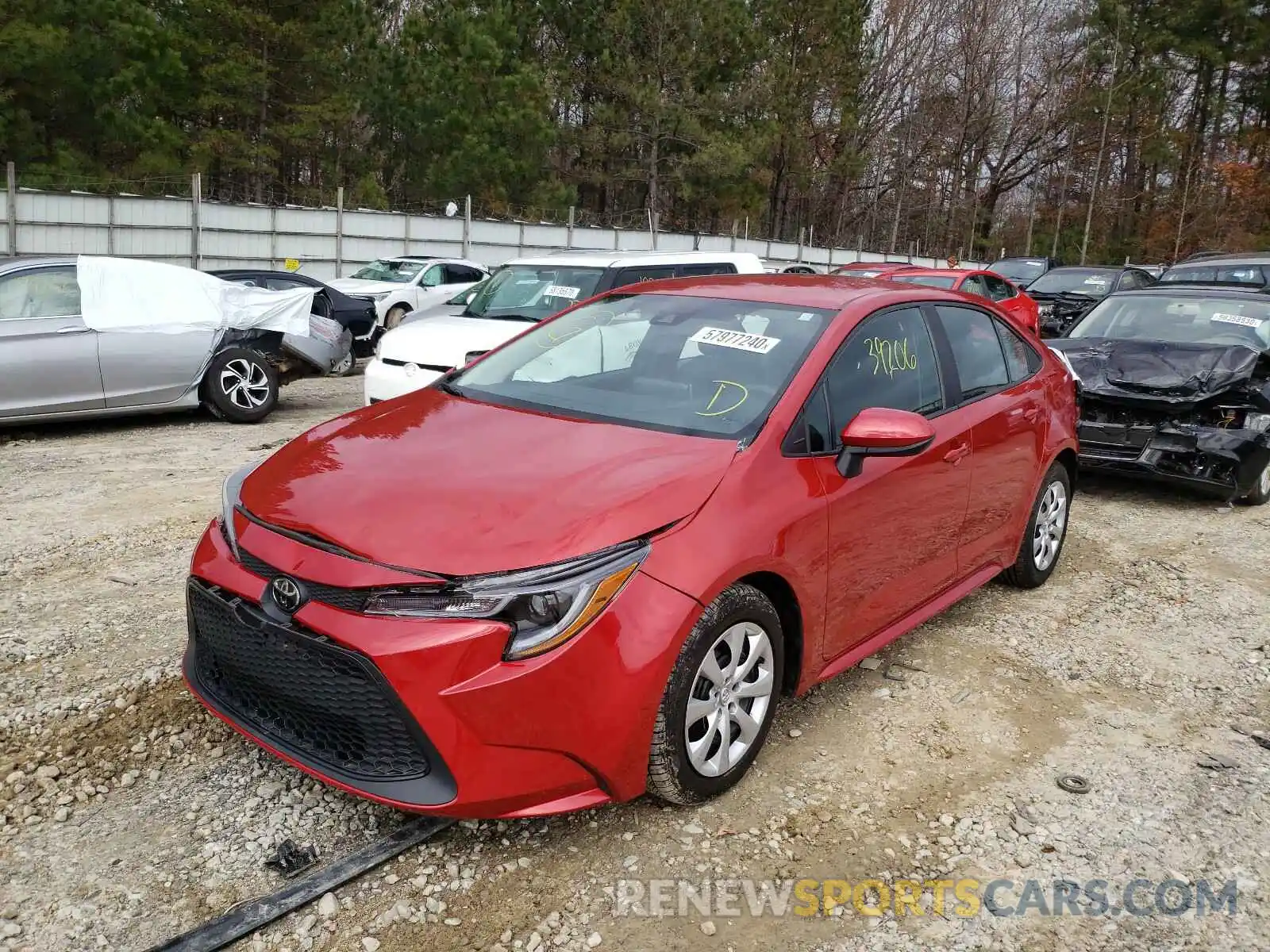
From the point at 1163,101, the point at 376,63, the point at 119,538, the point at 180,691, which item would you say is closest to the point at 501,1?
the point at 376,63

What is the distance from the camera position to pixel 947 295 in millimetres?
4465

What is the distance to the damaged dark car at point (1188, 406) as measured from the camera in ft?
22.5

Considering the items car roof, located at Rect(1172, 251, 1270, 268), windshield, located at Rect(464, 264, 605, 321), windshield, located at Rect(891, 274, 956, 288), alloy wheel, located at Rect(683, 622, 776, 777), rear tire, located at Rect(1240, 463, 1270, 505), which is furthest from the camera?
car roof, located at Rect(1172, 251, 1270, 268)

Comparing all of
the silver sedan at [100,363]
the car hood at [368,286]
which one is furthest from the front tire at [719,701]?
the car hood at [368,286]

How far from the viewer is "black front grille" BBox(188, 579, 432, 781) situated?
102 inches

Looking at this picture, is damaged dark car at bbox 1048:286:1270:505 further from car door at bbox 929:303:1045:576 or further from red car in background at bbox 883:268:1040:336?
red car in background at bbox 883:268:1040:336

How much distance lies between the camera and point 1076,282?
1697 centimetres

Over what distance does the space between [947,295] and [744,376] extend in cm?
143

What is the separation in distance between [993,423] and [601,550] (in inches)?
94.5

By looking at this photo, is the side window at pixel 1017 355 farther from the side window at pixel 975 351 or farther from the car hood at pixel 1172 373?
the car hood at pixel 1172 373

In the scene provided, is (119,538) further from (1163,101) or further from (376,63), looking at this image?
(1163,101)

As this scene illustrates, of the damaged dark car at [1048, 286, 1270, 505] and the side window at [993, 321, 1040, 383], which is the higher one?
the side window at [993, 321, 1040, 383]

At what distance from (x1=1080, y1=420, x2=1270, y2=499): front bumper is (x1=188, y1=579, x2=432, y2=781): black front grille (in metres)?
6.01

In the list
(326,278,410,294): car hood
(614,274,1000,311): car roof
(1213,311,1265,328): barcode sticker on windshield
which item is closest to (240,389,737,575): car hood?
(614,274,1000,311): car roof
